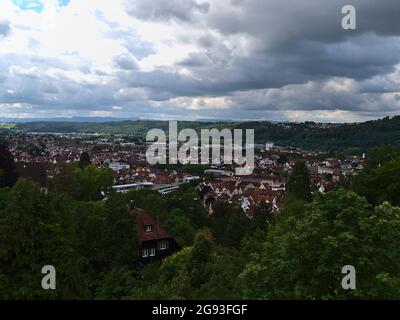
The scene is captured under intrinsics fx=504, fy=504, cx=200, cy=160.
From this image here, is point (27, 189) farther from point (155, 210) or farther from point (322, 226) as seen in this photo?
point (155, 210)

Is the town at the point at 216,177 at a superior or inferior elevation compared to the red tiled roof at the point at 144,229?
inferior

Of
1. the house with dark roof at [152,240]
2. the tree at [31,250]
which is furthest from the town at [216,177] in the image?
the tree at [31,250]

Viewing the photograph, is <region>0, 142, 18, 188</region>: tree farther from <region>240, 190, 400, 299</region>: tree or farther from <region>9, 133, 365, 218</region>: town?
<region>240, 190, 400, 299</region>: tree

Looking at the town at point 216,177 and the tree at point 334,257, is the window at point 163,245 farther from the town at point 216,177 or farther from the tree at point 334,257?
the tree at point 334,257

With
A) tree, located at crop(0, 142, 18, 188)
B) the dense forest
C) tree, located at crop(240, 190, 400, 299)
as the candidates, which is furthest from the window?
tree, located at crop(240, 190, 400, 299)
